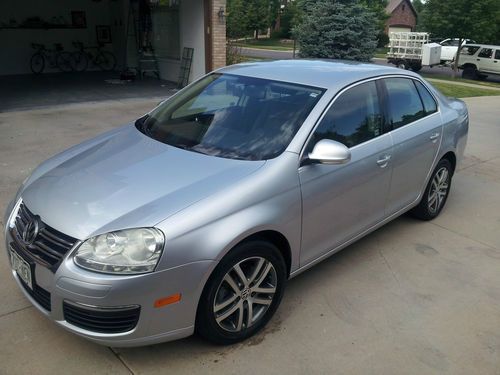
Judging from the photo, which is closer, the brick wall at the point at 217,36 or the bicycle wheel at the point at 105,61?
the brick wall at the point at 217,36

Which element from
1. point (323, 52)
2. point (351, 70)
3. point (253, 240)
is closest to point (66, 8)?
point (323, 52)

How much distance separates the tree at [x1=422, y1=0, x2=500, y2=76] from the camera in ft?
68.6

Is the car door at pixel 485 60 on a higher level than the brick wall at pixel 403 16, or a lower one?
lower

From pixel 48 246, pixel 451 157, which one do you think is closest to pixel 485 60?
pixel 451 157

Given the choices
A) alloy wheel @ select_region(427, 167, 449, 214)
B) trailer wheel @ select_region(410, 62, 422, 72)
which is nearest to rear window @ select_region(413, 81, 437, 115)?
alloy wheel @ select_region(427, 167, 449, 214)

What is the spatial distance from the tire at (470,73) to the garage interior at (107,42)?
16.8m

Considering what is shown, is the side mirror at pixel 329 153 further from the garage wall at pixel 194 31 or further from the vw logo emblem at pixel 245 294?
the garage wall at pixel 194 31

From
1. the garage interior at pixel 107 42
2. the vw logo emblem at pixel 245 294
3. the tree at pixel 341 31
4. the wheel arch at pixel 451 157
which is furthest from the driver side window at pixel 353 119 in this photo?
the tree at pixel 341 31

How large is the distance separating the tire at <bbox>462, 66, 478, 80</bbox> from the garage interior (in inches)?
661

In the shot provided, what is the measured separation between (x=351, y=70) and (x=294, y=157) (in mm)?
1232

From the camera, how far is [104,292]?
2320 mm

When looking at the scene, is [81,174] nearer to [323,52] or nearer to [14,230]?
[14,230]

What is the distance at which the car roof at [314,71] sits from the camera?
3.53 metres

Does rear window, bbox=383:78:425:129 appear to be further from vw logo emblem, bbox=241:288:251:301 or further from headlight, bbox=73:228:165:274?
headlight, bbox=73:228:165:274
